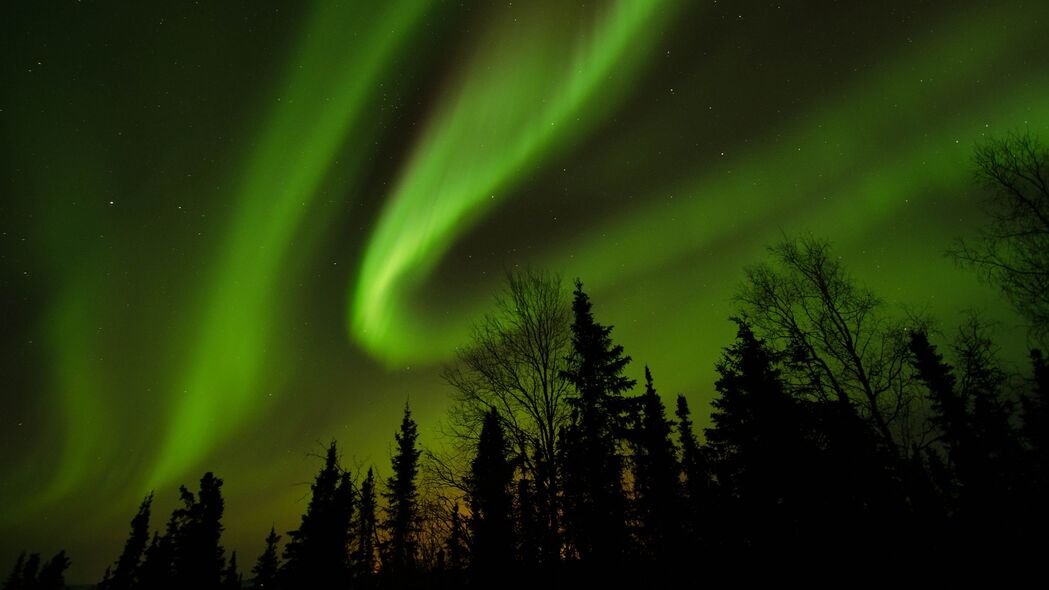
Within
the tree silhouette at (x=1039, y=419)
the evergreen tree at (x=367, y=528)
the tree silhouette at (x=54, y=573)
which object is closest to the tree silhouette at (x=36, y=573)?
the tree silhouette at (x=54, y=573)

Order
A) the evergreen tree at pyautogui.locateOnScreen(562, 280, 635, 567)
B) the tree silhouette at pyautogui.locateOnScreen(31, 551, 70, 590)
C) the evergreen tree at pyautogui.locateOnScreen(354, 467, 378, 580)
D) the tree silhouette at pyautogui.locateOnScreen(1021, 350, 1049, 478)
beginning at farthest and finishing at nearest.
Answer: the tree silhouette at pyautogui.locateOnScreen(31, 551, 70, 590), the tree silhouette at pyautogui.locateOnScreen(1021, 350, 1049, 478), the evergreen tree at pyautogui.locateOnScreen(562, 280, 635, 567), the evergreen tree at pyautogui.locateOnScreen(354, 467, 378, 580)

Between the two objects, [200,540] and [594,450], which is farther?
[200,540]

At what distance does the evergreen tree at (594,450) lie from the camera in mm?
13445

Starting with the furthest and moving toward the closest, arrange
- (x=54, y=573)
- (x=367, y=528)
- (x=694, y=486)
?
(x=54, y=573), (x=694, y=486), (x=367, y=528)

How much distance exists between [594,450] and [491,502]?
5.43 metres

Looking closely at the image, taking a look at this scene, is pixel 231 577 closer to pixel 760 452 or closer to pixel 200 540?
pixel 200 540

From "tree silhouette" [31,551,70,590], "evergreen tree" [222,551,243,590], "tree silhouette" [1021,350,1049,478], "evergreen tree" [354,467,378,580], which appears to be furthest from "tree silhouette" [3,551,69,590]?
"tree silhouette" [1021,350,1049,478]

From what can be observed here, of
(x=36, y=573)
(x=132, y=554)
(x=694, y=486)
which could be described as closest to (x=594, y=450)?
(x=694, y=486)

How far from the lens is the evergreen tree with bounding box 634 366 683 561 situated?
17.5 metres

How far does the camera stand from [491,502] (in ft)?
41.4

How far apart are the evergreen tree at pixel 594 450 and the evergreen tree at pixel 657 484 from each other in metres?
1.11

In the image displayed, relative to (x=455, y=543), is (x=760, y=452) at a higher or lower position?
higher

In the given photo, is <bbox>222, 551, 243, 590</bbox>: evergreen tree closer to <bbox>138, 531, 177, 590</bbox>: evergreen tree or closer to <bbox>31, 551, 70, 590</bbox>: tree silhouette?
<bbox>138, 531, 177, 590</bbox>: evergreen tree

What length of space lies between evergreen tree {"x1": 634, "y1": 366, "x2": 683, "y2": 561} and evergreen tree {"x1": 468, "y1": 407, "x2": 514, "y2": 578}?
6818 millimetres
